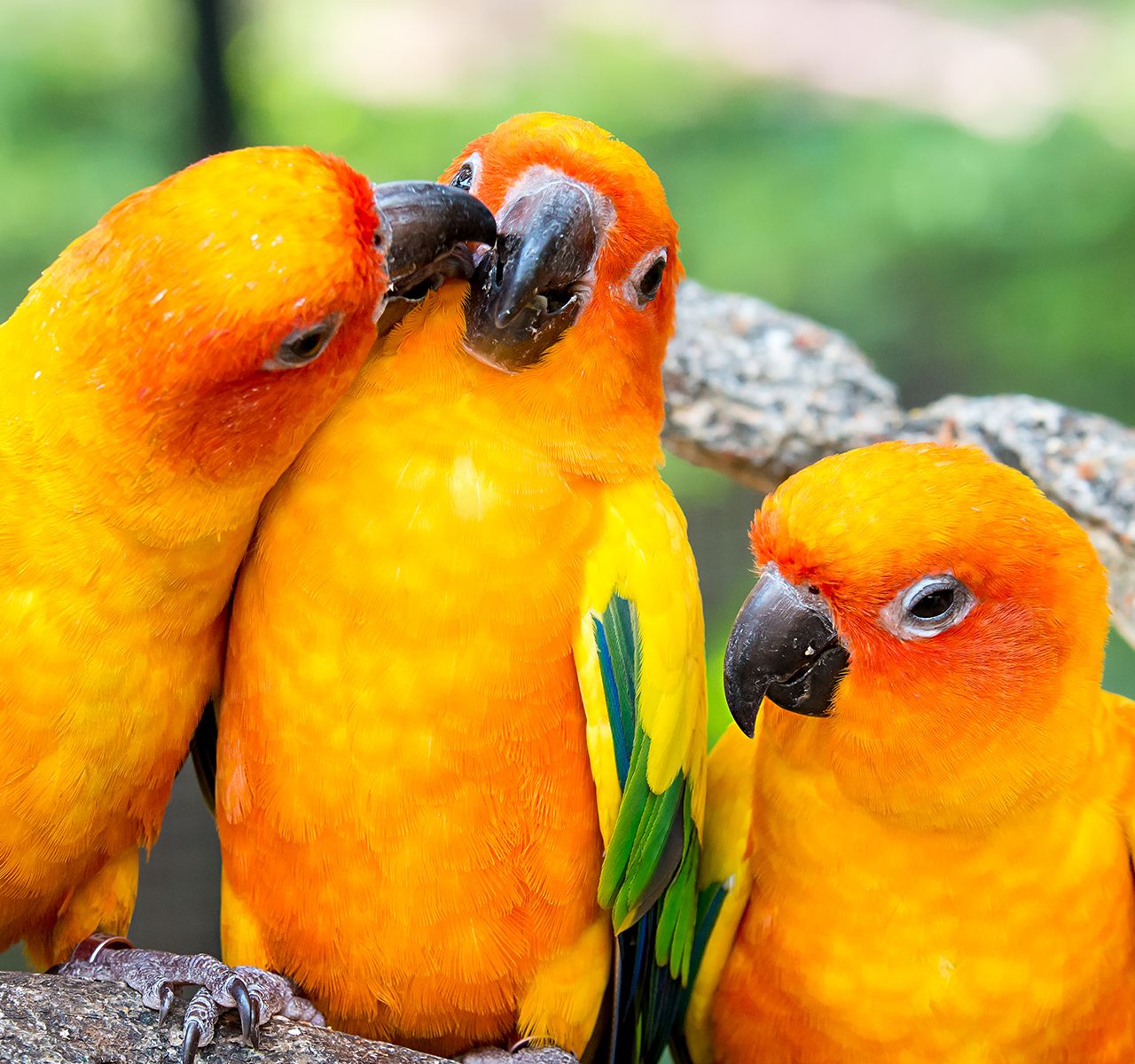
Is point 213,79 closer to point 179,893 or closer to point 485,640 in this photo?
point 179,893

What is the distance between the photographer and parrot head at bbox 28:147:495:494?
156 centimetres

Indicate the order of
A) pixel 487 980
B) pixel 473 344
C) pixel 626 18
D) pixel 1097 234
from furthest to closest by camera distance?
pixel 626 18
pixel 1097 234
pixel 487 980
pixel 473 344

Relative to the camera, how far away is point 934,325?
5078 mm

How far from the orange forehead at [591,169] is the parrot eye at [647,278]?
18 mm

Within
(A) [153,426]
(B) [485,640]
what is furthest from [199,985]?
(A) [153,426]

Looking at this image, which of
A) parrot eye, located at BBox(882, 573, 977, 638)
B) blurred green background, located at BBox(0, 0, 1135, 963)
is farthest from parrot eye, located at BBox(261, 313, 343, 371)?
blurred green background, located at BBox(0, 0, 1135, 963)

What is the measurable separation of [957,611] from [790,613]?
261 millimetres

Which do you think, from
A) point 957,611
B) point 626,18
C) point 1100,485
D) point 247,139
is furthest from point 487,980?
point 626,18

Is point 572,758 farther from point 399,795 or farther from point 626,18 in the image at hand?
point 626,18

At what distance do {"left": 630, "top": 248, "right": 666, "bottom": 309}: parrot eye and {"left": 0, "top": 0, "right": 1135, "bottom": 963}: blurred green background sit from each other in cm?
285

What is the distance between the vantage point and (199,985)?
187cm

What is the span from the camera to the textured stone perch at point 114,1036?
1.62 m

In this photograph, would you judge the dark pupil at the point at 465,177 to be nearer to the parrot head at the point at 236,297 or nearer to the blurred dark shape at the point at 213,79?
the parrot head at the point at 236,297

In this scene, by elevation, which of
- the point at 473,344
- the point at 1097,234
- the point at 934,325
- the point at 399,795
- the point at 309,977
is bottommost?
the point at 934,325
